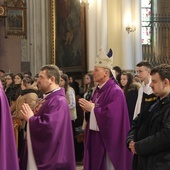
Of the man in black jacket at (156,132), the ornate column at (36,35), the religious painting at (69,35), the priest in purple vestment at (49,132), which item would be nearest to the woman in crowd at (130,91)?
the priest in purple vestment at (49,132)

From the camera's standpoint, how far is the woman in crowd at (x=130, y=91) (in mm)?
7488

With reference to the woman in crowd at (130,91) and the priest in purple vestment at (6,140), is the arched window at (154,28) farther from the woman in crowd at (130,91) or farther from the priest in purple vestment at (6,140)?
the priest in purple vestment at (6,140)

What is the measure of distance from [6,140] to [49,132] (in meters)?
1.04

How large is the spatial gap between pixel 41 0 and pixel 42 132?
40.1 feet

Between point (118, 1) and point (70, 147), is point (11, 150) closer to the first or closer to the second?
point (70, 147)

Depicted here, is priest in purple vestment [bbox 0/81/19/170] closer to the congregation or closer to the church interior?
the congregation

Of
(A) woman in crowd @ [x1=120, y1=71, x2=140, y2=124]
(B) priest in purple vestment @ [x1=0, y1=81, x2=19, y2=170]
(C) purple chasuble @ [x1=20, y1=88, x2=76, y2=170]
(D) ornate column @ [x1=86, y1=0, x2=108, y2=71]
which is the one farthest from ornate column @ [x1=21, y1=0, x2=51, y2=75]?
(B) priest in purple vestment @ [x1=0, y1=81, x2=19, y2=170]

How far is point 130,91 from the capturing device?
754 cm

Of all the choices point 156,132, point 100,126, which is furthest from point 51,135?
point 156,132

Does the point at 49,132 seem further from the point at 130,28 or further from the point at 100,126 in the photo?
the point at 130,28

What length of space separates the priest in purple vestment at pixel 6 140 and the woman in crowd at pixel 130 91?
403cm

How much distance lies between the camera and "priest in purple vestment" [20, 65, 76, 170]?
468 centimetres

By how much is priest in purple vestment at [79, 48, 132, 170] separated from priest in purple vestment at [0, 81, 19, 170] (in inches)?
70.9

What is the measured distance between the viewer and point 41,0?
16.3m
